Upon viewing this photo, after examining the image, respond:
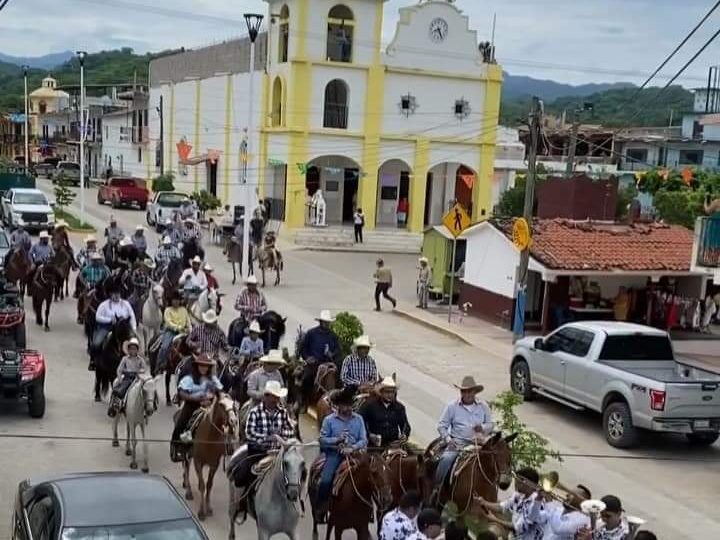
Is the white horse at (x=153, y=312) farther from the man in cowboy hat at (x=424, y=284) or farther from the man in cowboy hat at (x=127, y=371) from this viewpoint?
the man in cowboy hat at (x=424, y=284)

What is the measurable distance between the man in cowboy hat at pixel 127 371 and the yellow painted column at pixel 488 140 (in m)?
32.4

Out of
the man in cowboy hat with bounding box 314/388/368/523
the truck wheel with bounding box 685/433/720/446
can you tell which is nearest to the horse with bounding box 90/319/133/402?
the man in cowboy hat with bounding box 314/388/368/523

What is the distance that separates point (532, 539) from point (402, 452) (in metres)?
2.24

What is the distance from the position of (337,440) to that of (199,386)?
2.79 metres

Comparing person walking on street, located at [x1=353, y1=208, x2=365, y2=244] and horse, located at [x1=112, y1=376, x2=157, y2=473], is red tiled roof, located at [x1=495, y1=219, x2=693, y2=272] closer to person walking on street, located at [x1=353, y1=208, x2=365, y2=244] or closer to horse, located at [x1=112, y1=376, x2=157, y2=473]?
horse, located at [x1=112, y1=376, x2=157, y2=473]

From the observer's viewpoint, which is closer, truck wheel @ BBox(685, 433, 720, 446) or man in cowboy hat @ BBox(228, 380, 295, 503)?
man in cowboy hat @ BBox(228, 380, 295, 503)

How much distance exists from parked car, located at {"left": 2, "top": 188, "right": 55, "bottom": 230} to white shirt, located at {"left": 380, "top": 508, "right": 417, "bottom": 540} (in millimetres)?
30687

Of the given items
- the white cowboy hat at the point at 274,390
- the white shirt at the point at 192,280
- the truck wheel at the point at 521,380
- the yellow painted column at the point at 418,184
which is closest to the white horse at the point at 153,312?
the white shirt at the point at 192,280

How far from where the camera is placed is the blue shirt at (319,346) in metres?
14.6

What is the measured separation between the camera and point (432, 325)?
24844mm

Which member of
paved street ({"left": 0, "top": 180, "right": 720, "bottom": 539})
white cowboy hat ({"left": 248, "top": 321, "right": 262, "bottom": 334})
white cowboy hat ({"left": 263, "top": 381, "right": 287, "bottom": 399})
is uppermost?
white cowboy hat ({"left": 263, "top": 381, "right": 287, "bottom": 399})

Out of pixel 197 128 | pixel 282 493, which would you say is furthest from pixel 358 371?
pixel 197 128

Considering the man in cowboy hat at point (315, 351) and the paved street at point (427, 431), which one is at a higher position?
the man in cowboy hat at point (315, 351)

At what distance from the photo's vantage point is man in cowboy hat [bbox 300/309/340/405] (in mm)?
14422
